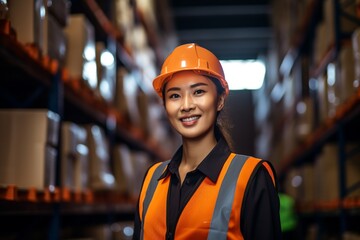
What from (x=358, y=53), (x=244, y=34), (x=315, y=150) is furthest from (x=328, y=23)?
(x=244, y=34)

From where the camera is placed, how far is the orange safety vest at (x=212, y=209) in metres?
2.43

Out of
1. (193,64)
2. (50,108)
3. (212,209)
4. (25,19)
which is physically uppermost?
(25,19)

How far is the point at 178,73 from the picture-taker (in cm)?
280

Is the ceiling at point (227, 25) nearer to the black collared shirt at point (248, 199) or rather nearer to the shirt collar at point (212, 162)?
the shirt collar at point (212, 162)

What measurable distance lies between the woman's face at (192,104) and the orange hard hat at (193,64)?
0.04 metres

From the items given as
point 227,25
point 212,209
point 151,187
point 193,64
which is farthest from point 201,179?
point 227,25

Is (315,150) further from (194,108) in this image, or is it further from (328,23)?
(194,108)

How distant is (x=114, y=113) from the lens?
21.5 ft

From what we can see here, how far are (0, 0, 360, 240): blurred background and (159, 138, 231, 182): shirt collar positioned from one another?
0.96 feet

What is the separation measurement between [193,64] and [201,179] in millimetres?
531

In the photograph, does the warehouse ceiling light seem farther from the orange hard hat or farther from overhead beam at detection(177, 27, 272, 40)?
the orange hard hat

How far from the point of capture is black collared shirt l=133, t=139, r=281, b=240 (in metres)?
2.43

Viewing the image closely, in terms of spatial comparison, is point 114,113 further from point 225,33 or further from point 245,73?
point 245,73

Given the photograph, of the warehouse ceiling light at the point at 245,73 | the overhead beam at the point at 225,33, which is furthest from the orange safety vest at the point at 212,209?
the warehouse ceiling light at the point at 245,73
